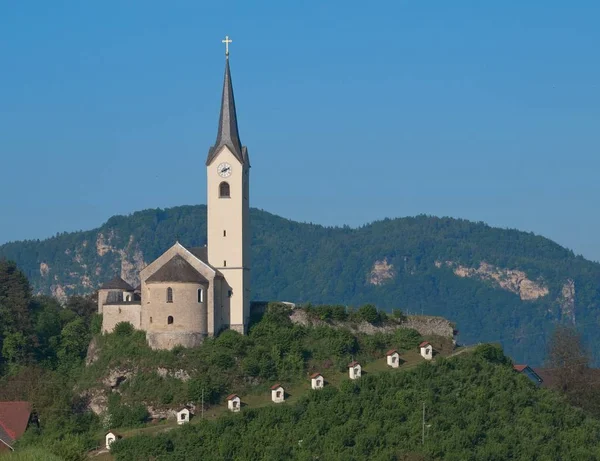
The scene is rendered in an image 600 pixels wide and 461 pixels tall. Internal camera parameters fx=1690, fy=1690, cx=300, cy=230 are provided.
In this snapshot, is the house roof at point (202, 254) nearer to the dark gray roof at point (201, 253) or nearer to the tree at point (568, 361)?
the dark gray roof at point (201, 253)

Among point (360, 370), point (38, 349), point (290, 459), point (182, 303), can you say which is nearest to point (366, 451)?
point (290, 459)

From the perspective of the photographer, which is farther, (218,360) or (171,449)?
(218,360)

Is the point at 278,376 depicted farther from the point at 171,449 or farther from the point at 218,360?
the point at 171,449

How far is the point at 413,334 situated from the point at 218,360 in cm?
942

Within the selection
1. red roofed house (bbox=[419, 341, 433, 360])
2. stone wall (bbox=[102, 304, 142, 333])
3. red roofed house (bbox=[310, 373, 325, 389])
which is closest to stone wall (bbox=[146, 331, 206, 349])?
stone wall (bbox=[102, 304, 142, 333])

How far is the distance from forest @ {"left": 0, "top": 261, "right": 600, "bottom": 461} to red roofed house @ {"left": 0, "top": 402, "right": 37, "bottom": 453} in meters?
0.53

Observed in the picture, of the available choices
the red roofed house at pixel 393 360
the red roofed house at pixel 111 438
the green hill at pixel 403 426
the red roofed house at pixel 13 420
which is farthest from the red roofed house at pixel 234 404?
the red roofed house at pixel 13 420

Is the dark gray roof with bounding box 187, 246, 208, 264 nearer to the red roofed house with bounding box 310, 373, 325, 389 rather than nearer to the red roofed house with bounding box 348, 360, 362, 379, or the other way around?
the red roofed house with bounding box 310, 373, 325, 389

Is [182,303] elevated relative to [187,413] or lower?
elevated

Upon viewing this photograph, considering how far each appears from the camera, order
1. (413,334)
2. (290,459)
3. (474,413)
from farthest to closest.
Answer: (413,334) → (474,413) → (290,459)

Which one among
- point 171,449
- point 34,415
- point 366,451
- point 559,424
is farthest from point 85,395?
point 559,424

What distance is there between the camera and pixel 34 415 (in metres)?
69.0

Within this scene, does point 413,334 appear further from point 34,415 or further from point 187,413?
point 34,415

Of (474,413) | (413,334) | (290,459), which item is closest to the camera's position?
(290,459)
